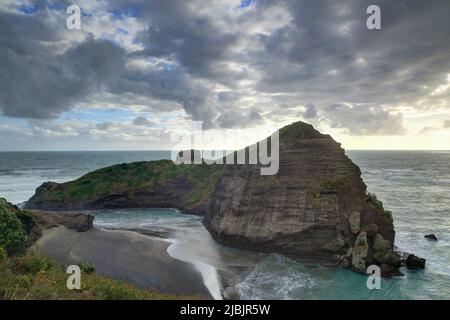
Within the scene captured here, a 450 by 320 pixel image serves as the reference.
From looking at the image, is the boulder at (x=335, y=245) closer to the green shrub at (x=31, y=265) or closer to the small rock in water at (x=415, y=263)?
the small rock in water at (x=415, y=263)

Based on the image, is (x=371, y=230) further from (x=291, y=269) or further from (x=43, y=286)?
(x=43, y=286)

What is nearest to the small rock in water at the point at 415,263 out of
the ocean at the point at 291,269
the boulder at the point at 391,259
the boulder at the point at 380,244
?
the ocean at the point at 291,269

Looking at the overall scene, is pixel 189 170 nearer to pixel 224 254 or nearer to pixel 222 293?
pixel 224 254

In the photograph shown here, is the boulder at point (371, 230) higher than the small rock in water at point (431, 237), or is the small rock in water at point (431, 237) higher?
the boulder at point (371, 230)

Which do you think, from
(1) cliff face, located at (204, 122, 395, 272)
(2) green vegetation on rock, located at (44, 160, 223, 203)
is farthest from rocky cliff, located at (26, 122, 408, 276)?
(2) green vegetation on rock, located at (44, 160, 223, 203)

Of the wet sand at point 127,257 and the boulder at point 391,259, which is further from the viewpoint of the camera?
the boulder at point 391,259
